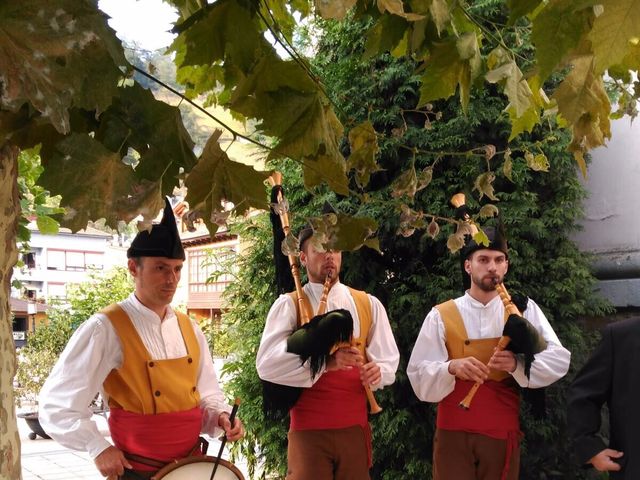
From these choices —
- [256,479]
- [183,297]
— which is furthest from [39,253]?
[256,479]

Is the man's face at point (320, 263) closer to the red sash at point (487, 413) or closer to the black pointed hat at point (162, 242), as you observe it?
the black pointed hat at point (162, 242)

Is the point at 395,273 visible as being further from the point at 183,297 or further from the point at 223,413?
the point at 183,297

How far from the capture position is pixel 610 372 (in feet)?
11.9

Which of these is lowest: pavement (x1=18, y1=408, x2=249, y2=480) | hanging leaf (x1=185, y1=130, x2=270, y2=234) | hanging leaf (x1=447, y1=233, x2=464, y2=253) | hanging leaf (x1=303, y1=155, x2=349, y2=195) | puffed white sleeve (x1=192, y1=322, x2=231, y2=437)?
pavement (x1=18, y1=408, x2=249, y2=480)

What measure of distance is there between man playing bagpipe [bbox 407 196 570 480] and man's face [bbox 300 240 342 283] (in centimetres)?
62

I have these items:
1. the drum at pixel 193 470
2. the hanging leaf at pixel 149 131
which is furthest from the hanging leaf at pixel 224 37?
the drum at pixel 193 470

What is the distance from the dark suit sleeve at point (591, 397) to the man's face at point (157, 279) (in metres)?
2.00

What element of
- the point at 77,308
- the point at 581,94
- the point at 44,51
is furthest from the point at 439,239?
the point at 77,308

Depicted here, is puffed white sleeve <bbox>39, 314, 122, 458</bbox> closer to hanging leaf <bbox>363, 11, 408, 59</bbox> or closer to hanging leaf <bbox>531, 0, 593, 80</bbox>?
hanging leaf <bbox>363, 11, 408, 59</bbox>

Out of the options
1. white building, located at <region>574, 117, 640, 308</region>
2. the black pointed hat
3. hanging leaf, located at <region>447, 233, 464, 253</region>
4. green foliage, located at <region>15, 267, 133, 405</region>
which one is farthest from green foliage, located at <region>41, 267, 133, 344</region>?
hanging leaf, located at <region>447, 233, 464, 253</region>

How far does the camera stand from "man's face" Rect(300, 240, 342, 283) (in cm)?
391

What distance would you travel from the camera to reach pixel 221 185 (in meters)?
1.61

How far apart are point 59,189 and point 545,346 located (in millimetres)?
2951

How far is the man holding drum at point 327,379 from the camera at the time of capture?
3.66m
